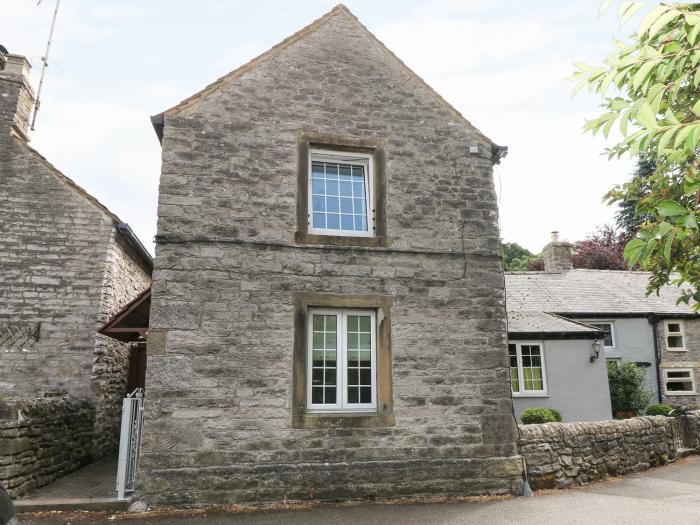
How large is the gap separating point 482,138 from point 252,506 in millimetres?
7028

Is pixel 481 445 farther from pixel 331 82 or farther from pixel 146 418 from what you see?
pixel 331 82

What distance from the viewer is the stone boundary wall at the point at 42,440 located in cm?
702

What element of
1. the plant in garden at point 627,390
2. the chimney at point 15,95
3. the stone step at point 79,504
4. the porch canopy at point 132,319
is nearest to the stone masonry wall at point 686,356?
the plant in garden at point 627,390

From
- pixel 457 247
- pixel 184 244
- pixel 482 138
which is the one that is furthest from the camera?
pixel 482 138

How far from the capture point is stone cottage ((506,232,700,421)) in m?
16.1

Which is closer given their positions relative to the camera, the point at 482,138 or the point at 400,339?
the point at 400,339

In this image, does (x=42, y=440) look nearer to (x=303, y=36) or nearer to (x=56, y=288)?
(x=56, y=288)

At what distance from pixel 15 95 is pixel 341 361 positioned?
9275 millimetres

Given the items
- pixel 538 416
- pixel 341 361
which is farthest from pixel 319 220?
pixel 538 416

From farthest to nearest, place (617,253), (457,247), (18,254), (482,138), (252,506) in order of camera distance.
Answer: (617,253) → (18,254) → (482,138) → (457,247) → (252,506)

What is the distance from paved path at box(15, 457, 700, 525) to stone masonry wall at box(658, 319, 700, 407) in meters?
14.8

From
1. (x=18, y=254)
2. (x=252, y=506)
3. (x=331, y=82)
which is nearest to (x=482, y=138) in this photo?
(x=331, y=82)

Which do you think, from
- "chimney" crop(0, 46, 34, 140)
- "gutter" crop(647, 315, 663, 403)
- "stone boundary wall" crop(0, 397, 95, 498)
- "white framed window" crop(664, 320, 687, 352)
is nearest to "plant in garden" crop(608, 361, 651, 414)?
"gutter" crop(647, 315, 663, 403)

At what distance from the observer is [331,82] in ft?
29.7
